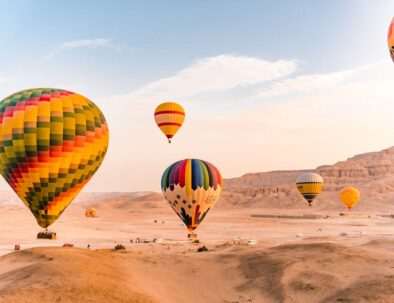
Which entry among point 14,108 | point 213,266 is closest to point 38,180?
point 14,108

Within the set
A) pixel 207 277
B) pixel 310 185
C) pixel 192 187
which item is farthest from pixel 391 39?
pixel 310 185

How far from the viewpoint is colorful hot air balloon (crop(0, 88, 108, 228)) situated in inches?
1313

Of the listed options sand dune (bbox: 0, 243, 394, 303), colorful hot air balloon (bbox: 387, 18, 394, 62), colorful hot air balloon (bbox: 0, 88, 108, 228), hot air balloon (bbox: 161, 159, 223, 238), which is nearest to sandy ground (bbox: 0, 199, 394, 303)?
sand dune (bbox: 0, 243, 394, 303)

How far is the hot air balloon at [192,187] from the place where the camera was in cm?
4306

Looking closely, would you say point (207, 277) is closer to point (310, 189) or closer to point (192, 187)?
point (192, 187)

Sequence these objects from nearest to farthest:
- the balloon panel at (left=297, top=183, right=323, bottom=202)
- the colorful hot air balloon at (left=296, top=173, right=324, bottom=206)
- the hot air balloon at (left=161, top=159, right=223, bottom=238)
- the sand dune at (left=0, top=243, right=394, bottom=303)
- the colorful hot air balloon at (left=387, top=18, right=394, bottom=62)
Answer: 1. the sand dune at (left=0, top=243, right=394, bottom=303)
2. the colorful hot air balloon at (left=387, top=18, right=394, bottom=62)
3. the hot air balloon at (left=161, top=159, right=223, bottom=238)
4. the balloon panel at (left=297, top=183, right=323, bottom=202)
5. the colorful hot air balloon at (left=296, top=173, right=324, bottom=206)

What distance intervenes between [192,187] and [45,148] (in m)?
15.1

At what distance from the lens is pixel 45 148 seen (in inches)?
1315

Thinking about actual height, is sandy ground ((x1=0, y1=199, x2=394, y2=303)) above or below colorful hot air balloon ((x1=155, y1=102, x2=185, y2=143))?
below

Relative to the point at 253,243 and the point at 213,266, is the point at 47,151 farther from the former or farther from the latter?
the point at 253,243

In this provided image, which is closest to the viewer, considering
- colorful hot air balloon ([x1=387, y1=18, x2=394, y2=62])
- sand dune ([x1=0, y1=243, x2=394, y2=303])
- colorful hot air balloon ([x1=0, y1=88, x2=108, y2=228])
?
sand dune ([x1=0, y1=243, x2=394, y2=303])

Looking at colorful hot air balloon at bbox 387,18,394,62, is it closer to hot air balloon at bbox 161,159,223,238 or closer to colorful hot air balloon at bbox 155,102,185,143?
hot air balloon at bbox 161,159,223,238

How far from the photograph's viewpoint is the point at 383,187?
578 feet

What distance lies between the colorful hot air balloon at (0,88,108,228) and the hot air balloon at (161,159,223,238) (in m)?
10.5
